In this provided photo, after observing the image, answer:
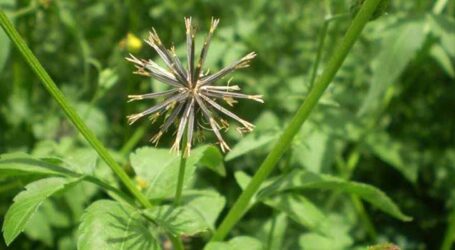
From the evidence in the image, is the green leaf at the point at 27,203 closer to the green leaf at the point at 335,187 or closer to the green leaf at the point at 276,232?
the green leaf at the point at 335,187

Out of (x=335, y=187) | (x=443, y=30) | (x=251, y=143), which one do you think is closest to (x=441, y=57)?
(x=443, y=30)

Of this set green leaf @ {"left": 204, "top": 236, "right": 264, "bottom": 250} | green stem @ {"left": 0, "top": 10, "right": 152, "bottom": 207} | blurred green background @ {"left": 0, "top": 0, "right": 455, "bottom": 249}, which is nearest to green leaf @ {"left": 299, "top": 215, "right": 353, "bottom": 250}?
blurred green background @ {"left": 0, "top": 0, "right": 455, "bottom": 249}

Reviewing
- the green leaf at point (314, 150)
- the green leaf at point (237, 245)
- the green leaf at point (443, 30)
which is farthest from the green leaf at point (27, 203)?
the green leaf at point (443, 30)

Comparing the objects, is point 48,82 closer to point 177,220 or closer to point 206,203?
point 177,220

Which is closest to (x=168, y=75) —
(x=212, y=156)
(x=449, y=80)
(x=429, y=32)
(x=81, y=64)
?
(x=212, y=156)

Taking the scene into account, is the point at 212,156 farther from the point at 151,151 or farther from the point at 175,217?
the point at 175,217
